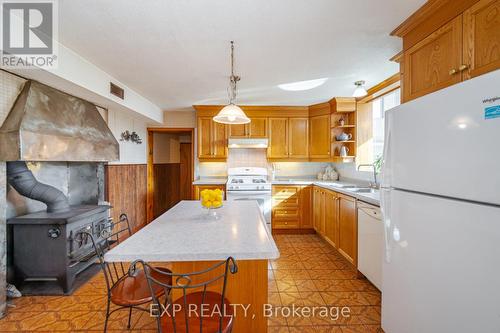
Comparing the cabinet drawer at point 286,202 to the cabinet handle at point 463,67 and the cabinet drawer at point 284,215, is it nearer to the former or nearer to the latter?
the cabinet drawer at point 284,215

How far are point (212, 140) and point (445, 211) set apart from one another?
11.9ft

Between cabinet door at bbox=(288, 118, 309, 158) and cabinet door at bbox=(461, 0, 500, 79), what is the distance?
2953 mm

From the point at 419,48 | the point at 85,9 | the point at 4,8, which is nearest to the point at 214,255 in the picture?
the point at 85,9

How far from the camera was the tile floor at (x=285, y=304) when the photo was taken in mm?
1745

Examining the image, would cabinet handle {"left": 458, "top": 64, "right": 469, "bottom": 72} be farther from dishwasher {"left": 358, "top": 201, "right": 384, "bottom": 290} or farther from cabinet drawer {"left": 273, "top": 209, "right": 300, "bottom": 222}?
cabinet drawer {"left": 273, "top": 209, "right": 300, "bottom": 222}

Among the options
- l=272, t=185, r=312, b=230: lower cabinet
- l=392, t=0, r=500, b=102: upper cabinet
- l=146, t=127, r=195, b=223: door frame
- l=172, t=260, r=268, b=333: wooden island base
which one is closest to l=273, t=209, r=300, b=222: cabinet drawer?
l=272, t=185, r=312, b=230: lower cabinet

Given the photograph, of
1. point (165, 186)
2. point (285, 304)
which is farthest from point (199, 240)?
point (165, 186)

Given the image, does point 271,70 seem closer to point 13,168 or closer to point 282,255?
point 282,255

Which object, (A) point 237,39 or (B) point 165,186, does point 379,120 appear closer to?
(A) point 237,39

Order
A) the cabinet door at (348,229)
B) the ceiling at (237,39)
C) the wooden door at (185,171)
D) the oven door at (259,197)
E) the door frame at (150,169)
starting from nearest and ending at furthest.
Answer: the ceiling at (237,39) < the cabinet door at (348,229) < the oven door at (259,197) < the door frame at (150,169) < the wooden door at (185,171)

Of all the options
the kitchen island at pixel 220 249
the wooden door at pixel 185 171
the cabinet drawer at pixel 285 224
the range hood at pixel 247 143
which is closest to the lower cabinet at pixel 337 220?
the cabinet drawer at pixel 285 224

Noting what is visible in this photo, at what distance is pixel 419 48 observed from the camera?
162cm

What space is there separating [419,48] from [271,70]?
137 centimetres

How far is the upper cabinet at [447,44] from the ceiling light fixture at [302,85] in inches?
44.4
